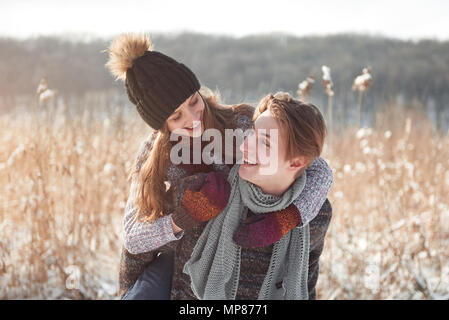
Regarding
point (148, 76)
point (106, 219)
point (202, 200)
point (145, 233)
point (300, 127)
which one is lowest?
point (106, 219)

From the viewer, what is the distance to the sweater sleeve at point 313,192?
1383mm

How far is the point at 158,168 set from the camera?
61.5 inches

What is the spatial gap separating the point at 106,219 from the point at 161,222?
167 centimetres

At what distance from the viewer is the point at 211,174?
4.67 ft

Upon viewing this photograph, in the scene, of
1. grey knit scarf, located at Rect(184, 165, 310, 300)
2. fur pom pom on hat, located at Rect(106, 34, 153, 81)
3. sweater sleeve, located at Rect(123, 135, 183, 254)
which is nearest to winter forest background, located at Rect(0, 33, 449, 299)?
fur pom pom on hat, located at Rect(106, 34, 153, 81)

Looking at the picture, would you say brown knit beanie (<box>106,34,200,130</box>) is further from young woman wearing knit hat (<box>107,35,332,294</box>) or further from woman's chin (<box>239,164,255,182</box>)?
woman's chin (<box>239,164,255,182</box>)

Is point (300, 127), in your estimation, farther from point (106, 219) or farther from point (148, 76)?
point (106, 219)

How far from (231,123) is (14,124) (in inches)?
98.2

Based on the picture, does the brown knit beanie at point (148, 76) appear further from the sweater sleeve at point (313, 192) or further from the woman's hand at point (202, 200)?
the sweater sleeve at point (313, 192)

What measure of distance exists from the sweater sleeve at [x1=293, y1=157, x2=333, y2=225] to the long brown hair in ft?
1.32

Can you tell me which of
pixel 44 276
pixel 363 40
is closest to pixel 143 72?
pixel 44 276

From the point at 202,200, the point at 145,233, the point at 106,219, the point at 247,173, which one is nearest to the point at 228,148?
the point at 247,173

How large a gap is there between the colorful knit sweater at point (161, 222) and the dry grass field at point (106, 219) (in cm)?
71
